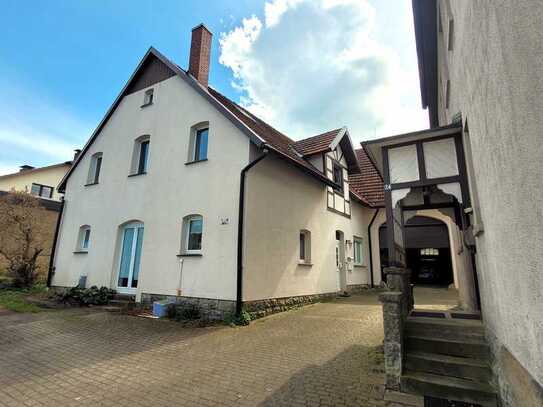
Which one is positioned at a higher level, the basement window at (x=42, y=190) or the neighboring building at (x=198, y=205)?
the basement window at (x=42, y=190)

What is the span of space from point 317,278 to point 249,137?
5749 mm

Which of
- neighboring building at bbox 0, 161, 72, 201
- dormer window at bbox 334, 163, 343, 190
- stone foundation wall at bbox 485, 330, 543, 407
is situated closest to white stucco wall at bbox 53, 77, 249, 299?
stone foundation wall at bbox 485, 330, 543, 407

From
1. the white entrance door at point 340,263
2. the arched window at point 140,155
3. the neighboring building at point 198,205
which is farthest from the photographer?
the white entrance door at point 340,263

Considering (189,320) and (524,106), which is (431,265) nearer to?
(189,320)

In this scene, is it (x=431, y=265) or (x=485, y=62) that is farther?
(x=431, y=265)

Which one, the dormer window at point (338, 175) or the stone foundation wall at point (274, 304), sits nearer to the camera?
the stone foundation wall at point (274, 304)

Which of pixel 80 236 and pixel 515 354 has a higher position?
pixel 80 236

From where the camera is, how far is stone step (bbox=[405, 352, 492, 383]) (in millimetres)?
3887

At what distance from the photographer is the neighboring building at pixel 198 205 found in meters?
8.24

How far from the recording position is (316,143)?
12.5m

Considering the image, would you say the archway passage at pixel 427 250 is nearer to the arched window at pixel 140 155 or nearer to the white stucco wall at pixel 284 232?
the white stucco wall at pixel 284 232

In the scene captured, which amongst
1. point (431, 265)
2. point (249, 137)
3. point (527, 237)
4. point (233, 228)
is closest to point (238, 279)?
point (233, 228)

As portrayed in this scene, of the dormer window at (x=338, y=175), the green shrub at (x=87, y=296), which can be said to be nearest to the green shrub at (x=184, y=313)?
the green shrub at (x=87, y=296)

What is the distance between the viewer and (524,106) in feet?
5.96
